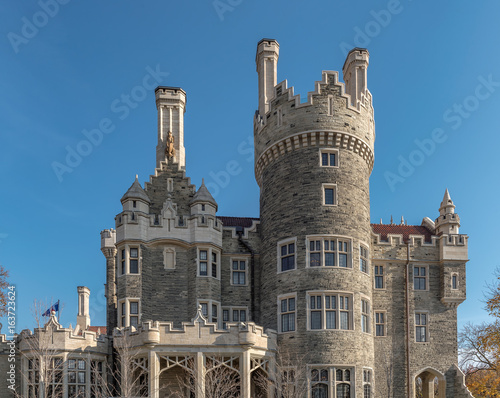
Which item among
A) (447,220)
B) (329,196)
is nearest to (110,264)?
(329,196)

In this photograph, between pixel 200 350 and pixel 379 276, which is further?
pixel 379 276

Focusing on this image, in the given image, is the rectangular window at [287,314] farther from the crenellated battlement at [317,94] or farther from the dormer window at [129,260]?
the crenellated battlement at [317,94]

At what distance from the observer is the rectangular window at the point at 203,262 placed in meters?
35.3

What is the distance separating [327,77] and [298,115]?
291cm

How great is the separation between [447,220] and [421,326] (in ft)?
24.5

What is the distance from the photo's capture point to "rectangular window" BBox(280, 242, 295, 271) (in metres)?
33.2

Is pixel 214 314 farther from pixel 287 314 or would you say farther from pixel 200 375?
pixel 200 375

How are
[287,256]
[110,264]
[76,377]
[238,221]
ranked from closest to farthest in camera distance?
[76,377], [287,256], [238,221], [110,264]

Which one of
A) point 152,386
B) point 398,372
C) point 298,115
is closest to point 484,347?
point 398,372

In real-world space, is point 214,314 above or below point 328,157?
below

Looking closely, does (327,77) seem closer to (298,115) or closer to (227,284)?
(298,115)

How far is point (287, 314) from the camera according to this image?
107ft

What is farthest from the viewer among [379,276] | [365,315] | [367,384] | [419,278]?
[419,278]

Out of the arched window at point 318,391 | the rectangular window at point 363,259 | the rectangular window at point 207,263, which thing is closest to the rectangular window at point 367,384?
the arched window at point 318,391
